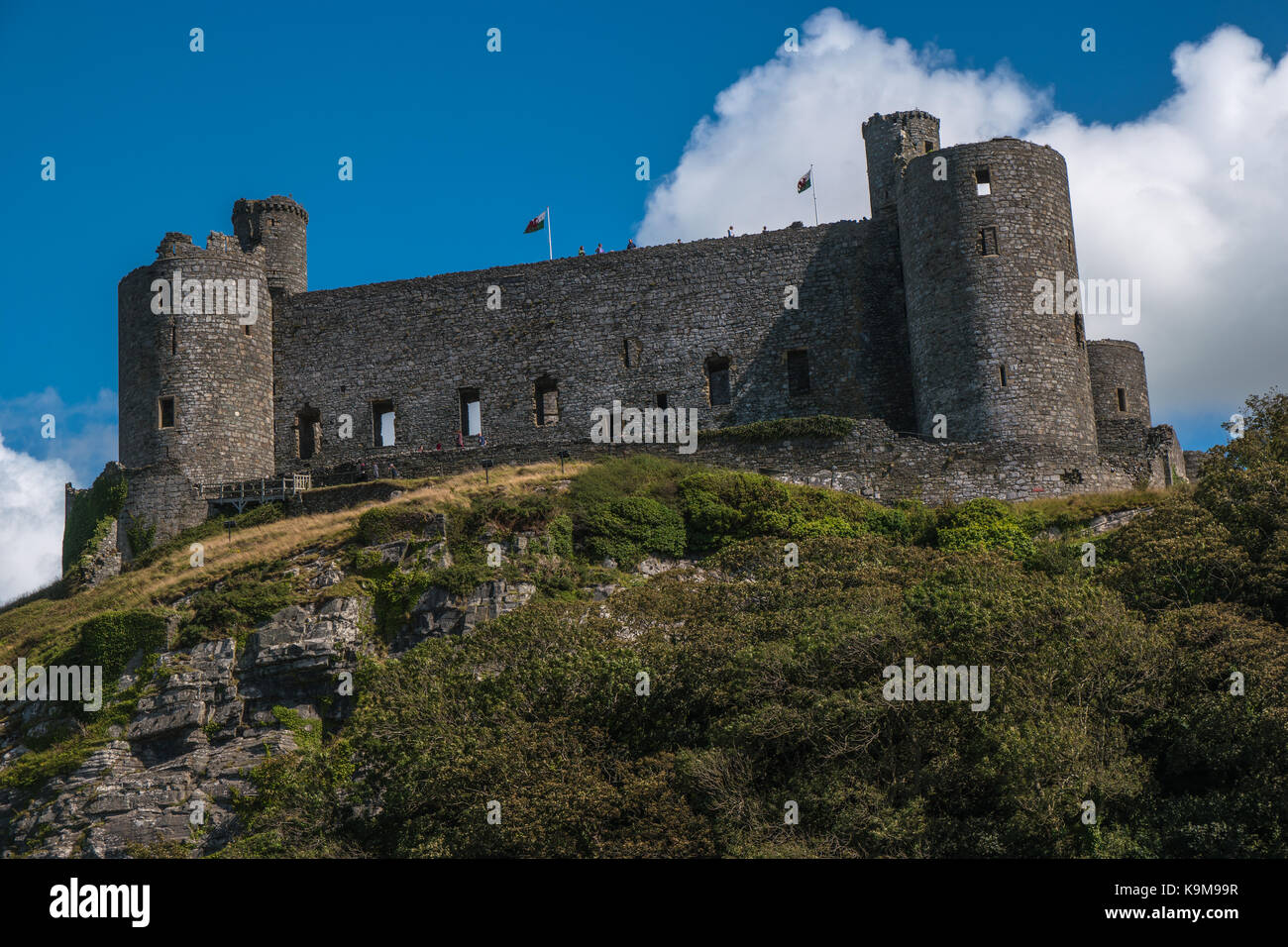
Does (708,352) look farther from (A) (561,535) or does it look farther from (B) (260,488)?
(B) (260,488)

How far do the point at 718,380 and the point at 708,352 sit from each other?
3.25 feet

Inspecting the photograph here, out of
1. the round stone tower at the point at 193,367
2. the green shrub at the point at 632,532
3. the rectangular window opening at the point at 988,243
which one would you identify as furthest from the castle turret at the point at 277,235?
the rectangular window opening at the point at 988,243

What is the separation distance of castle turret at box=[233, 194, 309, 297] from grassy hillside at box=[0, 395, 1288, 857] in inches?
841

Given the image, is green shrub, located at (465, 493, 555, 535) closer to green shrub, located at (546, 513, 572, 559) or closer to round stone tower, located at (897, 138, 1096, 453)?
green shrub, located at (546, 513, 572, 559)

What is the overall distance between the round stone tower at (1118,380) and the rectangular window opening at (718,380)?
1095cm

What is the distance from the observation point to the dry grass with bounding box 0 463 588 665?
33719 millimetres

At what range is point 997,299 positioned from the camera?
38125mm

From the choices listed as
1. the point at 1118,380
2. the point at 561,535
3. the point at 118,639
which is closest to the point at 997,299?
the point at 1118,380

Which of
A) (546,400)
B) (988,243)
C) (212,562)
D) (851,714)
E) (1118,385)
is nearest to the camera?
(851,714)

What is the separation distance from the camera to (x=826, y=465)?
37.0 meters

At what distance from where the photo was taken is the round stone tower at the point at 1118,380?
4172cm

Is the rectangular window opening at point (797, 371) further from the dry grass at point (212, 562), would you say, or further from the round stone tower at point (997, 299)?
the dry grass at point (212, 562)

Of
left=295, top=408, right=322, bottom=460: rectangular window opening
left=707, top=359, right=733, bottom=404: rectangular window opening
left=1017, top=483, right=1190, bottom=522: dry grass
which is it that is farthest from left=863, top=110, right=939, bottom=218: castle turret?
left=295, top=408, right=322, bottom=460: rectangular window opening

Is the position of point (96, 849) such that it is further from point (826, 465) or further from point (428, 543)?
point (826, 465)
